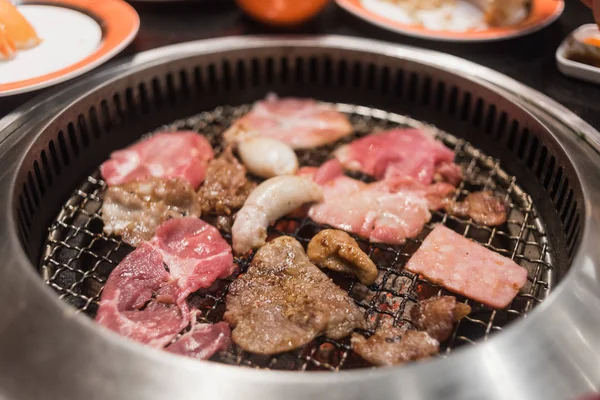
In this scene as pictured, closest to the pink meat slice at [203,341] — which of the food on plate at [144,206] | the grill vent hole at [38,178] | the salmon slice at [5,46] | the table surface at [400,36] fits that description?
the food on plate at [144,206]

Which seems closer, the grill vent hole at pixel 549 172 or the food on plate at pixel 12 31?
the grill vent hole at pixel 549 172

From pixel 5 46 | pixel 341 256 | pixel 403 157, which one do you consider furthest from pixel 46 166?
pixel 403 157

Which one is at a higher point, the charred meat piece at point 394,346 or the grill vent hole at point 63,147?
the grill vent hole at point 63,147

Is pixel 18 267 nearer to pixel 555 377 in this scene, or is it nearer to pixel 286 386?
pixel 286 386

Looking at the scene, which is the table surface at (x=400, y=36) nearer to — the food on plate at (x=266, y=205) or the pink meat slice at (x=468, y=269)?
the pink meat slice at (x=468, y=269)

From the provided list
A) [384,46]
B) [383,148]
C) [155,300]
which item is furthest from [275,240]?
[384,46]

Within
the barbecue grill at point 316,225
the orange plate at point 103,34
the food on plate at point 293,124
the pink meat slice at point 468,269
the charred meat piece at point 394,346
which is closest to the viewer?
the barbecue grill at point 316,225

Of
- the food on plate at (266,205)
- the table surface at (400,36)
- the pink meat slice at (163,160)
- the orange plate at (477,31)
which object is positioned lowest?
the pink meat slice at (163,160)

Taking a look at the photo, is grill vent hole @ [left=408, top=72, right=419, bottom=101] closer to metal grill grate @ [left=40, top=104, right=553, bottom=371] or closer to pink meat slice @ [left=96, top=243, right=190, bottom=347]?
metal grill grate @ [left=40, top=104, right=553, bottom=371]
